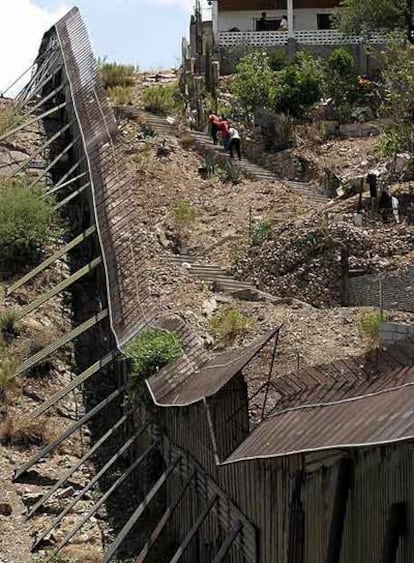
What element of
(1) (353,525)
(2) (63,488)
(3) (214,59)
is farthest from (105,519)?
(3) (214,59)

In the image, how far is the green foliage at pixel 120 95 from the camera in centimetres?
2686

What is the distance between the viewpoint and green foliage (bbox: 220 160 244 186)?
2256 cm

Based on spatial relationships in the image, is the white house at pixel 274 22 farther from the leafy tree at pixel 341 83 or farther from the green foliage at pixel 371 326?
the green foliage at pixel 371 326

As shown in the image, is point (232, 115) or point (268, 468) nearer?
point (268, 468)

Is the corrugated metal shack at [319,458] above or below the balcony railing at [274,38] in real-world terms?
below

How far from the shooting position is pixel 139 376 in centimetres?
1394

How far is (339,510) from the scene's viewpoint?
27.3ft

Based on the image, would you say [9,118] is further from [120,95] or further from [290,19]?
[290,19]

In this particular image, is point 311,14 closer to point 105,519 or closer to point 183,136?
point 183,136

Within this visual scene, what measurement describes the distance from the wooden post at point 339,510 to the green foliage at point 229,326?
646cm

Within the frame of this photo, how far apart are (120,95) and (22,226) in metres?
8.74

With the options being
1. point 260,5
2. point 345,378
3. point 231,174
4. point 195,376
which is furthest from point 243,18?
point 345,378

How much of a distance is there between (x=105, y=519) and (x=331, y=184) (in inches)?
429

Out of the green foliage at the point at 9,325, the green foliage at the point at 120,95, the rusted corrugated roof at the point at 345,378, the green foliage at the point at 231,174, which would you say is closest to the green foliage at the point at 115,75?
the green foliage at the point at 120,95
